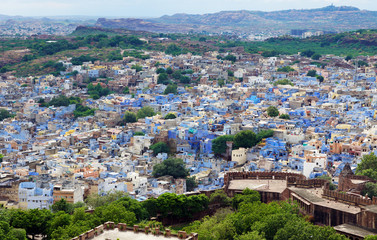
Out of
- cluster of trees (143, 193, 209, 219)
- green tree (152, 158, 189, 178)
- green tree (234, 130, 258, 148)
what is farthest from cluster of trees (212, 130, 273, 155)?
cluster of trees (143, 193, 209, 219)

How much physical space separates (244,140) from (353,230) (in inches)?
608

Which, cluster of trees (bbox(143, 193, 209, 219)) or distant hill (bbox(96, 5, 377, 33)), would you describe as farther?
distant hill (bbox(96, 5, 377, 33))

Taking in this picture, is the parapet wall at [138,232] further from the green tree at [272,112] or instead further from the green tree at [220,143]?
the green tree at [272,112]

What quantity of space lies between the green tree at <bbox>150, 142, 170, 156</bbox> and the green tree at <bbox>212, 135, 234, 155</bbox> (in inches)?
107

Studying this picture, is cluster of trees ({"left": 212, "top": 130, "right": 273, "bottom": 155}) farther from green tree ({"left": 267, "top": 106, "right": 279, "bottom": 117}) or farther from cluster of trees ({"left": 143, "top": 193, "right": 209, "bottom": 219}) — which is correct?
cluster of trees ({"left": 143, "top": 193, "right": 209, "bottom": 219})

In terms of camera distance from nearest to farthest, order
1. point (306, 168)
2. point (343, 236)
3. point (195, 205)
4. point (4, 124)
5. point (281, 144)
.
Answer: point (343, 236), point (195, 205), point (306, 168), point (281, 144), point (4, 124)

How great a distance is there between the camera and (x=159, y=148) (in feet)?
112

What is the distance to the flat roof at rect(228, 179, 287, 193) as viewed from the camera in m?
23.1

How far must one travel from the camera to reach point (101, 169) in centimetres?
2922

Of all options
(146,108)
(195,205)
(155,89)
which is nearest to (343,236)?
(195,205)

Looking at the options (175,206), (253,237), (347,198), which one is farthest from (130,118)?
(253,237)

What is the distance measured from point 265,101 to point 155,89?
1264 cm

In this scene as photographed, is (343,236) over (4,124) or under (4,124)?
over

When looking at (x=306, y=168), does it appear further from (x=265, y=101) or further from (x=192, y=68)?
(x=192, y=68)
